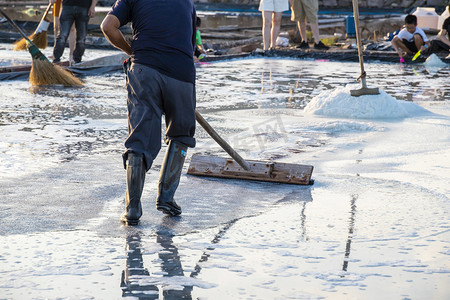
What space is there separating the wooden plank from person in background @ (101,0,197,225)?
0.93 meters

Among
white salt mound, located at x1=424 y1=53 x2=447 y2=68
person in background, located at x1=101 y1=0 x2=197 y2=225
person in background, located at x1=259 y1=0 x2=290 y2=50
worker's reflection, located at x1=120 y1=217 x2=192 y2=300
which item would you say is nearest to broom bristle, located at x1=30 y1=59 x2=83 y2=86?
person in background, located at x1=259 y1=0 x2=290 y2=50

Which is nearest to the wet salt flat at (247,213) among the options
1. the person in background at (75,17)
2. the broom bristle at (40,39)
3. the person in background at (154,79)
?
the person in background at (154,79)

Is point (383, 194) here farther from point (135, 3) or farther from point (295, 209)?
point (135, 3)

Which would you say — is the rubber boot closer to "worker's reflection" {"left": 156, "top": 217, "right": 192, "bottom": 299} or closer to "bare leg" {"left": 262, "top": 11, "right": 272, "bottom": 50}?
"worker's reflection" {"left": 156, "top": 217, "right": 192, "bottom": 299}

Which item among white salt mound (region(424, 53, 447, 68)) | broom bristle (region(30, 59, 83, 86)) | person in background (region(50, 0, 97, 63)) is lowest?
white salt mound (region(424, 53, 447, 68))

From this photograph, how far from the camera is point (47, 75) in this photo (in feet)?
32.0

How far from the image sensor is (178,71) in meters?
3.93

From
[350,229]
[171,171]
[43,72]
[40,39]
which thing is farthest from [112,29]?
[40,39]

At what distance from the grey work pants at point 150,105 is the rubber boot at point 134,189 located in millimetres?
38

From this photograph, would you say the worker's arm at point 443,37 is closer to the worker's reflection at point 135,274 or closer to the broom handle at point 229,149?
the broom handle at point 229,149

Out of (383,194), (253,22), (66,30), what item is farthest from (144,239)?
(253,22)

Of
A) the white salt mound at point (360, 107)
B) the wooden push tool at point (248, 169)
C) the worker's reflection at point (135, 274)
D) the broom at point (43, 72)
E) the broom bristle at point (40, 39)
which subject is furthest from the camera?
the broom bristle at point (40, 39)

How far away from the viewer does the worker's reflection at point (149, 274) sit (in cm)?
282

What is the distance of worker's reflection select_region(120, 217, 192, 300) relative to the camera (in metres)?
2.82
